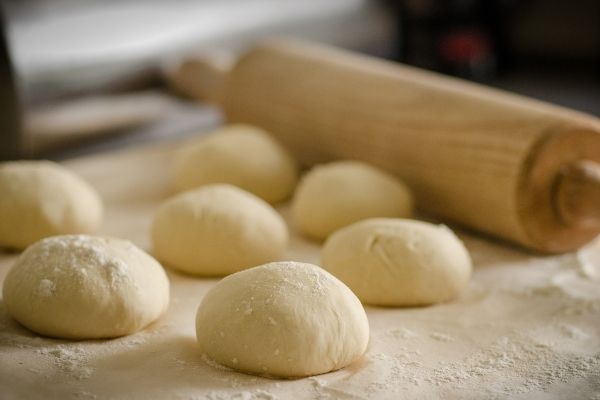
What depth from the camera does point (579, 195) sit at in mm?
1998

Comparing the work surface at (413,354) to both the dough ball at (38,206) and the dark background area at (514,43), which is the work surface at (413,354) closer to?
the dough ball at (38,206)

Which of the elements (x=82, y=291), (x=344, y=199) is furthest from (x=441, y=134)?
→ (x=82, y=291)

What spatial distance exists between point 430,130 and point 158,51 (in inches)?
44.2

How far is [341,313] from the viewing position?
1.50 metres

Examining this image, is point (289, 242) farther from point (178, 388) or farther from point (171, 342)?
point (178, 388)

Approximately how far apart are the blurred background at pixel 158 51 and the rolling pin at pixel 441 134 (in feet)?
0.85

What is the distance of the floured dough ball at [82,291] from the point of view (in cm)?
156

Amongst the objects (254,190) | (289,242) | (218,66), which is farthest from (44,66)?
(289,242)

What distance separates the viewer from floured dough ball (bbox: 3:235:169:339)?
156 centimetres

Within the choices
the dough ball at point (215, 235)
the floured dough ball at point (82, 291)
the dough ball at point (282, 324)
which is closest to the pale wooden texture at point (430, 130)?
the dough ball at point (215, 235)

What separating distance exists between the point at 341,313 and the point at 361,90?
3.45ft

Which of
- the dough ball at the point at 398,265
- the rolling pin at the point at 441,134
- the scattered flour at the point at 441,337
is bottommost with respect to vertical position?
the scattered flour at the point at 441,337

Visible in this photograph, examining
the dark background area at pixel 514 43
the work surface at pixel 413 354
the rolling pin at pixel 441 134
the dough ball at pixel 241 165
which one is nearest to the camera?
the work surface at pixel 413 354

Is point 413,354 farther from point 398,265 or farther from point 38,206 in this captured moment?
point 38,206
